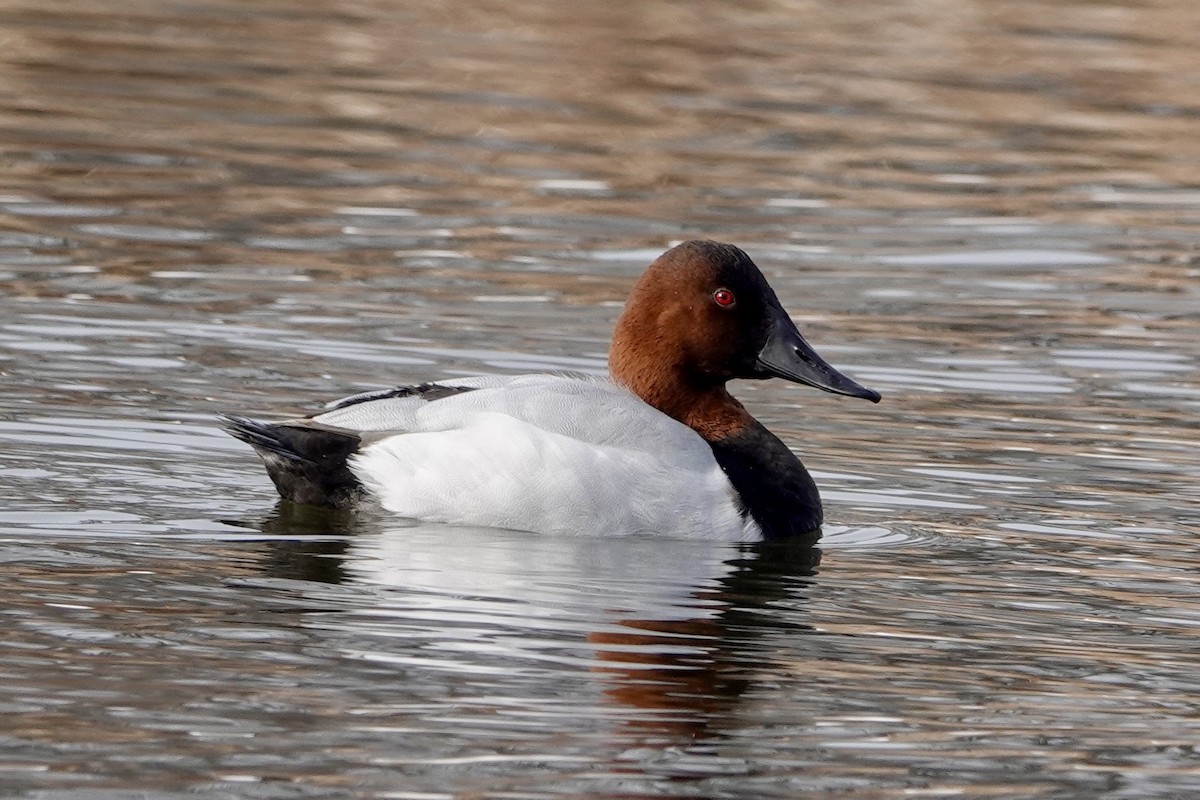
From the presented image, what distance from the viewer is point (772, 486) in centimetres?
752

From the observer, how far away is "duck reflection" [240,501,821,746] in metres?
5.62

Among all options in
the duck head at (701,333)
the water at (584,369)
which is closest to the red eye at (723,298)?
the duck head at (701,333)

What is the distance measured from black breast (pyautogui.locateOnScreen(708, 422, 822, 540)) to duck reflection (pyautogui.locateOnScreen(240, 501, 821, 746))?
7cm

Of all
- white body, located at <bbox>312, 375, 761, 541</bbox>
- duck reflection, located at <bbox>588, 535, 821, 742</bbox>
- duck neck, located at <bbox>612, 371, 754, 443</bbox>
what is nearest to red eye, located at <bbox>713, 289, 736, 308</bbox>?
duck neck, located at <bbox>612, 371, 754, 443</bbox>

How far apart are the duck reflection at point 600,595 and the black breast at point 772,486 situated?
0.07 meters

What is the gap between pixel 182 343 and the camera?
31.7 ft

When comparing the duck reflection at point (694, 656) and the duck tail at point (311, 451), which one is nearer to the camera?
the duck reflection at point (694, 656)

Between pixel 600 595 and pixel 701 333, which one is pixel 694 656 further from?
pixel 701 333

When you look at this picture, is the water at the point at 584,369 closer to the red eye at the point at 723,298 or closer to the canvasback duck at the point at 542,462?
the canvasback duck at the point at 542,462

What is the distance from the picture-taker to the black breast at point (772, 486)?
24.4 feet

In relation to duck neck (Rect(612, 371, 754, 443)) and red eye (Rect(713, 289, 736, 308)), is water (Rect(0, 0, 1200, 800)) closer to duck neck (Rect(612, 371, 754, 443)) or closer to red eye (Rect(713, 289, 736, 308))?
duck neck (Rect(612, 371, 754, 443))

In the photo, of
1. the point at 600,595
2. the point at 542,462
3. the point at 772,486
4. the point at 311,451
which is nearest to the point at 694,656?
the point at 600,595

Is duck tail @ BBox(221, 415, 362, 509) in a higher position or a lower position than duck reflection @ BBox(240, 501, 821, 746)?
higher

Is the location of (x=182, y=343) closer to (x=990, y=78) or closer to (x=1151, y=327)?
(x=1151, y=327)
